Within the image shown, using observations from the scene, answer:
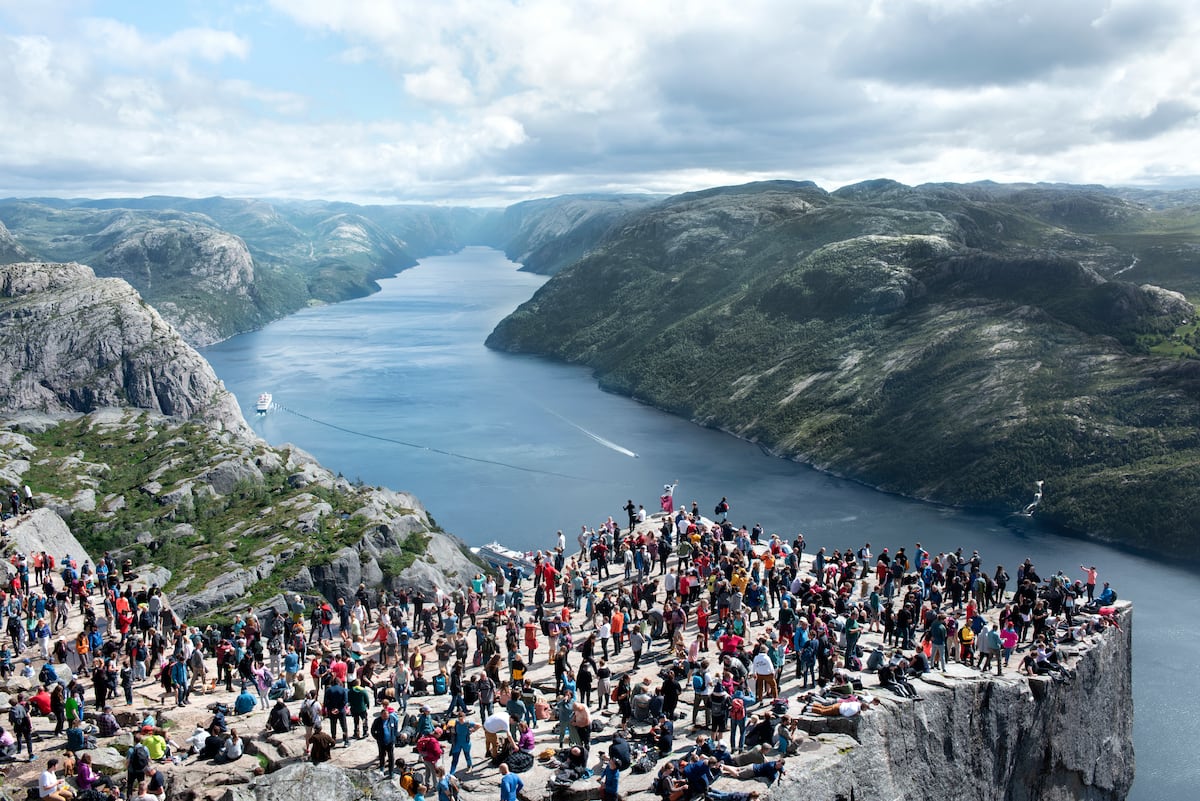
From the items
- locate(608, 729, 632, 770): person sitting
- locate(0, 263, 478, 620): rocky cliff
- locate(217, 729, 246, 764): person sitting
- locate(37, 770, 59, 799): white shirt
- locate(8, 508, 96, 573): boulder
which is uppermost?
locate(608, 729, 632, 770): person sitting

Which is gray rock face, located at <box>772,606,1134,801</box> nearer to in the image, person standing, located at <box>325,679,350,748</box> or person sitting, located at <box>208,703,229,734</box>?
person standing, located at <box>325,679,350,748</box>

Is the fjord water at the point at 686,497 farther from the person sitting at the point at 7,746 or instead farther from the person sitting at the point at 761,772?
the person sitting at the point at 7,746

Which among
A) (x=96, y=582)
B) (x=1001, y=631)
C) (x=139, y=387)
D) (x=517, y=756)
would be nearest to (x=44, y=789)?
(x=517, y=756)

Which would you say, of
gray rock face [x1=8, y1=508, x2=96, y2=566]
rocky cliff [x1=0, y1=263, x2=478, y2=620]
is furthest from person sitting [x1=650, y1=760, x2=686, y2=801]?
gray rock face [x1=8, y1=508, x2=96, y2=566]

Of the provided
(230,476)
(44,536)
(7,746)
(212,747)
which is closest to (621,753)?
(212,747)

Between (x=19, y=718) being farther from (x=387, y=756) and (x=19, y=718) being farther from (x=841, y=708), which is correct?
(x=841, y=708)

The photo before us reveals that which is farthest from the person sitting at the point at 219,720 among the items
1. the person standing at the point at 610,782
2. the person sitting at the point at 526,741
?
the person standing at the point at 610,782
